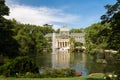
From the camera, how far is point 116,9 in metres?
12.6

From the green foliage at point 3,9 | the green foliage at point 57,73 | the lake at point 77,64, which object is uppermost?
the green foliage at point 3,9

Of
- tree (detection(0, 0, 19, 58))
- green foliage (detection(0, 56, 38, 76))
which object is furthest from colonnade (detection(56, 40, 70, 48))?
green foliage (detection(0, 56, 38, 76))

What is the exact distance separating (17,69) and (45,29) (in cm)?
12288

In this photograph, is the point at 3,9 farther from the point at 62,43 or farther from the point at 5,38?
the point at 62,43

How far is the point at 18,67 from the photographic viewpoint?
65.1 ft

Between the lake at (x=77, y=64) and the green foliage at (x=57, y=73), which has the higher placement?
the green foliage at (x=57, y=73)

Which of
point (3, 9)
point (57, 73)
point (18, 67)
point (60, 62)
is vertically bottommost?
point (60, 62)

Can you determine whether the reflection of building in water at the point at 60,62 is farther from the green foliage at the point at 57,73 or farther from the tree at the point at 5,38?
the green foliage at the point at 57,73

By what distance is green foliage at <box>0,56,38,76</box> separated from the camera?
19344 mm

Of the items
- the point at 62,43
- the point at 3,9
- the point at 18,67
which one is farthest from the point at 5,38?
the point at 62,43

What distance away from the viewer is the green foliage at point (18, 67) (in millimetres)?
19344

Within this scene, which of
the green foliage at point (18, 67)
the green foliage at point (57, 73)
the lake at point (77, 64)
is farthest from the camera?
the lake at point (77, 64)

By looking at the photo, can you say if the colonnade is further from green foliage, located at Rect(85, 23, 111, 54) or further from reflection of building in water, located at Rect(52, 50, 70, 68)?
reflection of building in water, located at Rect(52, 50, 70, 68)

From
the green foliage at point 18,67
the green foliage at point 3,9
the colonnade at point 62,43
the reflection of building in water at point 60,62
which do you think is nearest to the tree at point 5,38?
the green foliage at point 3,9
